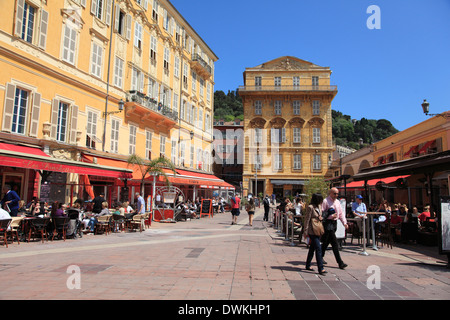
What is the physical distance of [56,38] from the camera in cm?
1497

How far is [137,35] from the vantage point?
69.5ft

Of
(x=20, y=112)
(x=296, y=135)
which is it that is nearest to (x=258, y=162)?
(x=296, y=135)

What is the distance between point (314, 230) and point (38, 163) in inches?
359

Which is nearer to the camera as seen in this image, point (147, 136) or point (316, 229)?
point (316, 229)

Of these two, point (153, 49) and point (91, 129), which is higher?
point (153, 49)

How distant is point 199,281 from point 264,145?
39.2m

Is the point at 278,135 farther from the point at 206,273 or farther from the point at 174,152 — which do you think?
the point at 206,273

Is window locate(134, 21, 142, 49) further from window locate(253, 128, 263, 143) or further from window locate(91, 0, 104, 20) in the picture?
window locate(253, 128, 263, 143)

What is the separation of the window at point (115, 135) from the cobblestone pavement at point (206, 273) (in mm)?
10594

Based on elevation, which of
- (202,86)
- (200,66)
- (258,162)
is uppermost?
(200,66)

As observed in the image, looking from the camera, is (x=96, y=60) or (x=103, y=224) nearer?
(x=103, y=224)

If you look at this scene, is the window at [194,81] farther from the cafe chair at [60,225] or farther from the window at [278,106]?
the cafe chair at [60,225]
